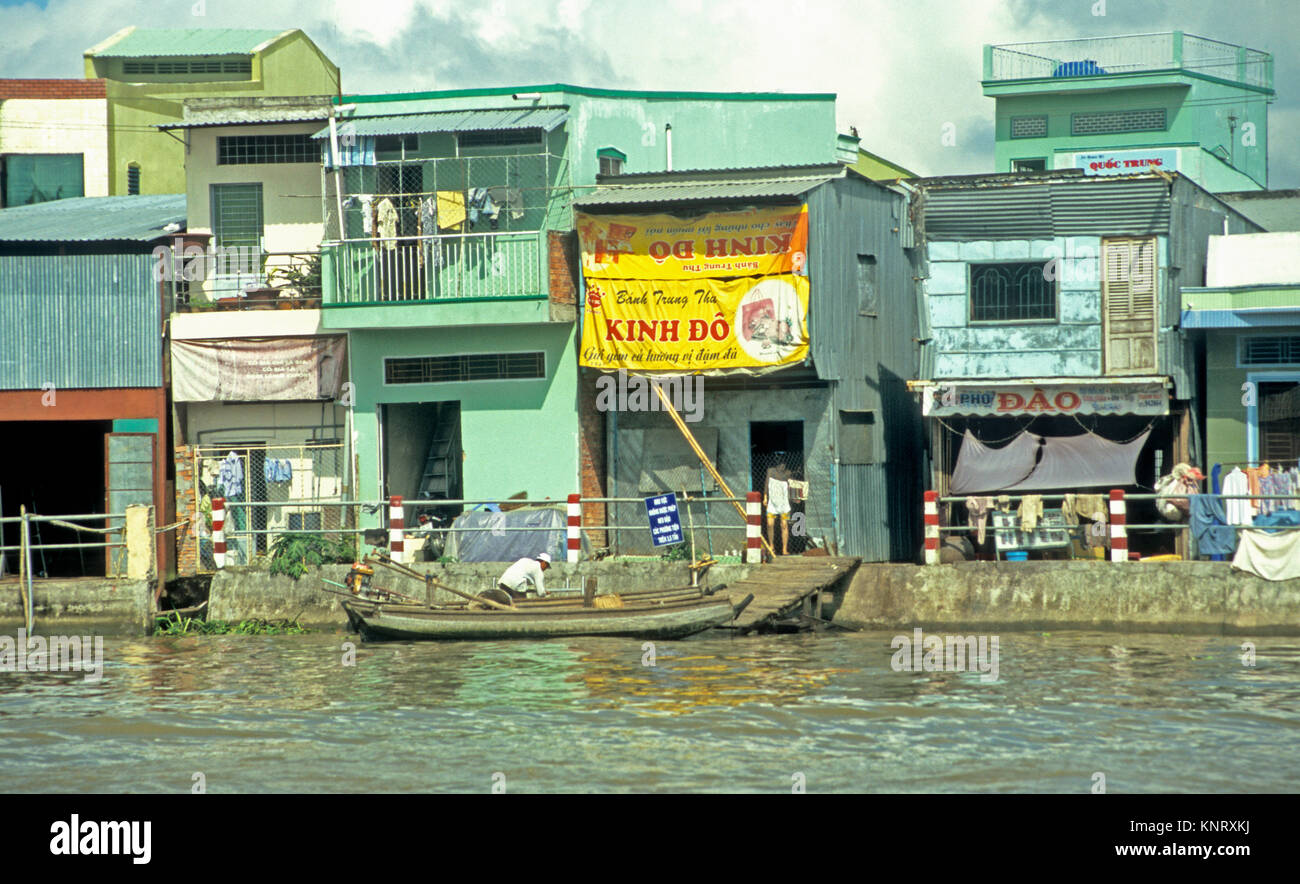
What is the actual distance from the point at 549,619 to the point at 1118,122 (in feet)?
101

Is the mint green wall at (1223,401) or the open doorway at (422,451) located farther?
the open doorway at (422,451)

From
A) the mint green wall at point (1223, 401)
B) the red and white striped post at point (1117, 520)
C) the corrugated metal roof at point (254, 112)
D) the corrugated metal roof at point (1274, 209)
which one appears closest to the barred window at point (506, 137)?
the corrugated metal roof at point (254, 112)

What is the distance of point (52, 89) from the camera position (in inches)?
1485

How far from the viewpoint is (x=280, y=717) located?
1675 centimetres

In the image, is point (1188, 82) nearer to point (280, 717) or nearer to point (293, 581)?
point (293, 581)

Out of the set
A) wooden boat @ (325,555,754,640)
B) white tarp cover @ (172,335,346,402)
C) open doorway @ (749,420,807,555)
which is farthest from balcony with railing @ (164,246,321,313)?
open doorway @ (749,420,807,555)

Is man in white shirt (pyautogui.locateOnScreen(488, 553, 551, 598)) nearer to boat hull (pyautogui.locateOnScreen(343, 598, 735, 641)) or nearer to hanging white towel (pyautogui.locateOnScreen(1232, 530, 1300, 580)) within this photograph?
boat hull (pyautogui.locateOnScreen(343, 598, 735, 641))

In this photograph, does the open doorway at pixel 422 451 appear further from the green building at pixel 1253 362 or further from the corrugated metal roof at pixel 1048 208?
the green building at pixel 1253 362

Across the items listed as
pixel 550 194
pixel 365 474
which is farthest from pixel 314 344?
pixel 550 194

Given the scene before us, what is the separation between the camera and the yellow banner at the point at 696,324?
24484 mm

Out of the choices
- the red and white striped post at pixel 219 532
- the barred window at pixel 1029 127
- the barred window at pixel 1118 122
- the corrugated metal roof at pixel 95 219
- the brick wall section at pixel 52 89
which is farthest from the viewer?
the barred window at pixel 1029 127

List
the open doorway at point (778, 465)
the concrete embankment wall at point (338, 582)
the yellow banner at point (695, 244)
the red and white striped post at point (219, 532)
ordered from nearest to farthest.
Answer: the concrete embankment wall at point (338, 582) → the red and white striped post at point (219, 532) → the open doorway at point (778, 465) → the yellow banner at point (695, 244)

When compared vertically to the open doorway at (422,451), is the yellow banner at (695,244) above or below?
above

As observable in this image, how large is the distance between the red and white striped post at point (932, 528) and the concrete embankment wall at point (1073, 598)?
0.54 feet
